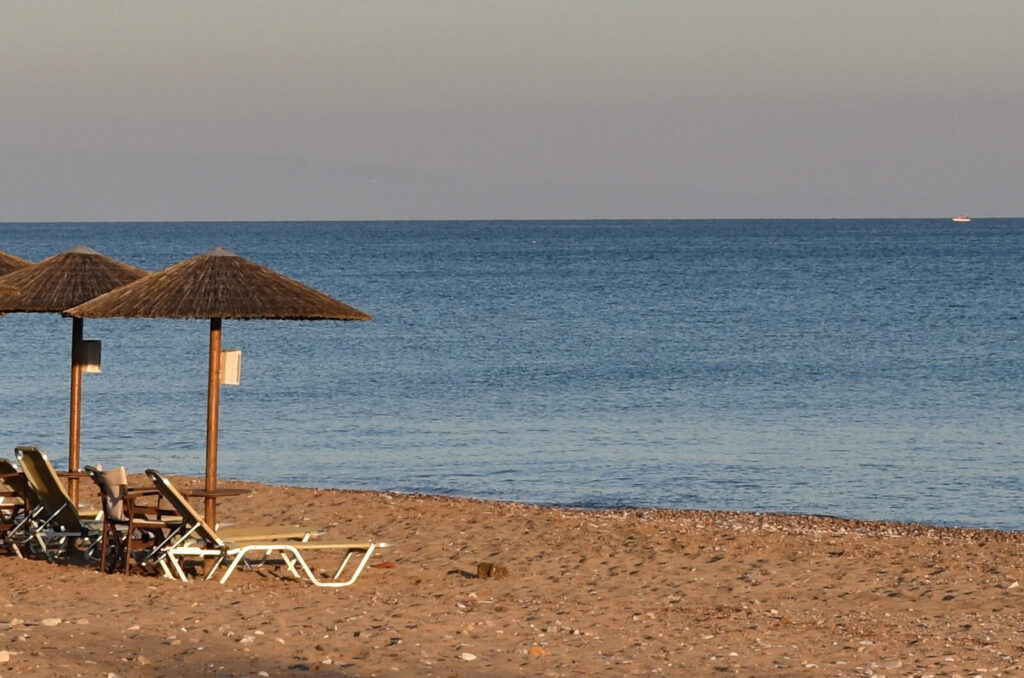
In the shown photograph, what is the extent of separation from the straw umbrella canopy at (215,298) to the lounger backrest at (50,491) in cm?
84

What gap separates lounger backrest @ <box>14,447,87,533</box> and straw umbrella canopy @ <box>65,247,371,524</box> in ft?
2.76

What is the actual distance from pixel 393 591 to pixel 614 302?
5036 cm

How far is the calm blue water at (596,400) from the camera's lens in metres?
17.8

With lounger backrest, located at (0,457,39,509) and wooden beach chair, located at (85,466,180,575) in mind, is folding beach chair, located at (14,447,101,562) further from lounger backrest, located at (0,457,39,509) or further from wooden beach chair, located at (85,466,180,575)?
wooden beach chair, located at (85,466,180,575)

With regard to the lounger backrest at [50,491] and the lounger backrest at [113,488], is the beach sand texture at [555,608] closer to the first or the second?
the lounger backrest at [50,491]

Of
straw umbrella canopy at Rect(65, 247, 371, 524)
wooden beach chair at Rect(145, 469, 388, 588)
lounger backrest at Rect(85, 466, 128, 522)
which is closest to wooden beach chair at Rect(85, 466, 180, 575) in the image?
lounger backrest at Rect(85, 466, 128, 522)

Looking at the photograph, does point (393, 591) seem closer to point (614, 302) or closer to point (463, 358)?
point (463, 358)

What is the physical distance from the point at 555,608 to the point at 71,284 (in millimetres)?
4549

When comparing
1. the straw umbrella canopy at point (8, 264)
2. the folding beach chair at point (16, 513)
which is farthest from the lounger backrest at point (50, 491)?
the straw umbrella canopy at point (8, 264)

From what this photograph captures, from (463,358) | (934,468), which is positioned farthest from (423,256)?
(934,468)

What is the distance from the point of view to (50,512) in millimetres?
10148

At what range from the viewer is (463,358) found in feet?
118

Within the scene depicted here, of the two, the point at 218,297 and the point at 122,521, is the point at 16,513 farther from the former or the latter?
the point at 218,297

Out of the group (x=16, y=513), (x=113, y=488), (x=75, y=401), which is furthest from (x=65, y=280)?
(x=113, y=488)
